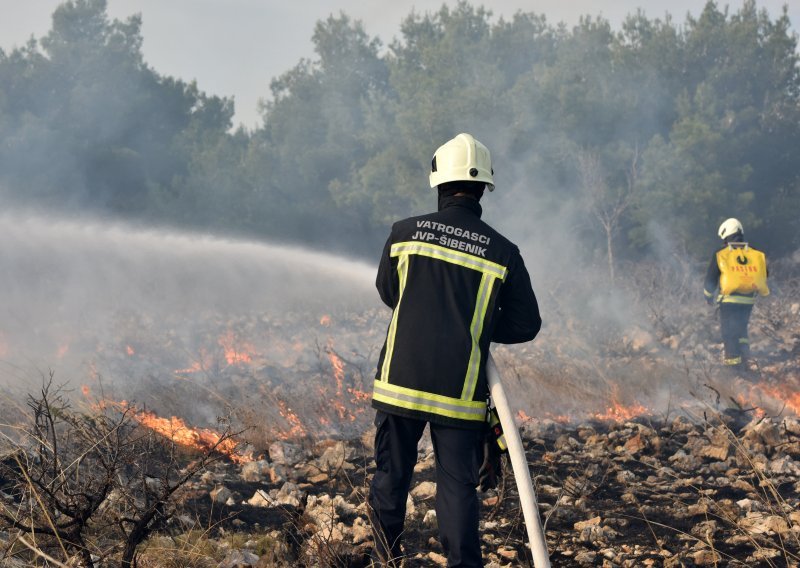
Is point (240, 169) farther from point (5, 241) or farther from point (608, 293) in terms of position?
point (608, 293)

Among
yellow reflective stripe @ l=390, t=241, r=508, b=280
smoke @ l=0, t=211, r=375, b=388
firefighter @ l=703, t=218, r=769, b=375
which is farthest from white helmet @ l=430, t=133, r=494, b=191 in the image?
smoke @ l=0, t=211, r=375, b=388

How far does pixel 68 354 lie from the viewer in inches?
440

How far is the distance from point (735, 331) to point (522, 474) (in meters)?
7.04

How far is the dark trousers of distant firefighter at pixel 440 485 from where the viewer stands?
3055 millimetres

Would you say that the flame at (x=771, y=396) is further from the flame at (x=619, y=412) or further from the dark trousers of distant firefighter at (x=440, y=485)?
the dark trousers of distant firefighter at (x=440, y=485)

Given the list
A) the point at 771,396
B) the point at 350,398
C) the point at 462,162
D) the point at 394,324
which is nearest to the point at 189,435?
the point at 350,398

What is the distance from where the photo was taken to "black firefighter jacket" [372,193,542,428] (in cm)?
309

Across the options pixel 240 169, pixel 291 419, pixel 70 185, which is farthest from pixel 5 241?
pixel 291 419

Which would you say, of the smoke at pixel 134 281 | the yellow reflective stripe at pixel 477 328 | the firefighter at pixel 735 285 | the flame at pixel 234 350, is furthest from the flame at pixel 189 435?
the smoke at pixel 134 281

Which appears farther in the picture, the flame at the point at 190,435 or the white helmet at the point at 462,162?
the flame at the point at 190,435

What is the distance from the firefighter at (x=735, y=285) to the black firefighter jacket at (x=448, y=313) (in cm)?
642

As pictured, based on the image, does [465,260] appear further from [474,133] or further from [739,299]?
[474,133]

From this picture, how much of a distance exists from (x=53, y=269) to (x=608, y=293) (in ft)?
41.2

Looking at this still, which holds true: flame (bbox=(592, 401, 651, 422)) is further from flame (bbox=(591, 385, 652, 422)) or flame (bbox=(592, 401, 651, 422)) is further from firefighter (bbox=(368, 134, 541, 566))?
firefighter (bbox=(368, 134, 541, 566))
